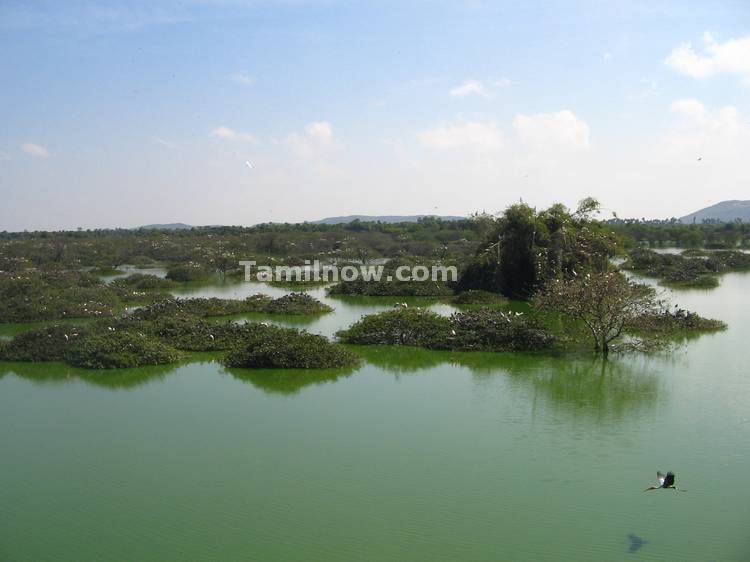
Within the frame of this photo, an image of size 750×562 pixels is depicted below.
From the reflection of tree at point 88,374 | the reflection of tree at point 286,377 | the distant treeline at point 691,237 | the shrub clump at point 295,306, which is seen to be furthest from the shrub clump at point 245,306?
the distant treeline at point 691,237

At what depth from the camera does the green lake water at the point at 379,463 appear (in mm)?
6480

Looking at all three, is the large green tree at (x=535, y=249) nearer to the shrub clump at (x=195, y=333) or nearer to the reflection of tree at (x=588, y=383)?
the reflection of tree at (x=588, y=383)

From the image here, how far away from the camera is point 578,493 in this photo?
7.29 metres

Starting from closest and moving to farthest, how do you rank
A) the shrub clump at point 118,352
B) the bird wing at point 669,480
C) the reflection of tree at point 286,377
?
1. the bird wing at point 669,480
2. the reflection of tree at point 286,377
3. the shrub clump at point 118,352

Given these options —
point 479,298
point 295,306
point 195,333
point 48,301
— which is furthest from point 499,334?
point 48,301

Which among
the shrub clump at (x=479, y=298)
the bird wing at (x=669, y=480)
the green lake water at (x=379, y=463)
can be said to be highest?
the shrub clump at (x=479, y=298)

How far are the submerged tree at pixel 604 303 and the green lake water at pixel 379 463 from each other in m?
1.08

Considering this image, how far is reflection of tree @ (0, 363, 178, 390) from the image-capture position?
12156mm

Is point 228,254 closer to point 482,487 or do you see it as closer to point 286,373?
point 286,373

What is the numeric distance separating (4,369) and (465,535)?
1081cm

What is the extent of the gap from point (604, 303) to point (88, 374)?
10.6 m

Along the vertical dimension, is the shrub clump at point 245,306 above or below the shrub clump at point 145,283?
below

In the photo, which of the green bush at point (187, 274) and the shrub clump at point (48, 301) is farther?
the green bush at point (187, 274)

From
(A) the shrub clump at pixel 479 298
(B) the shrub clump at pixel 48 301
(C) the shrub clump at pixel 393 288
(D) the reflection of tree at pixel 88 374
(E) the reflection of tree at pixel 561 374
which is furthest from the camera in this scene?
(C) the shrub clump at pixel 393 288
